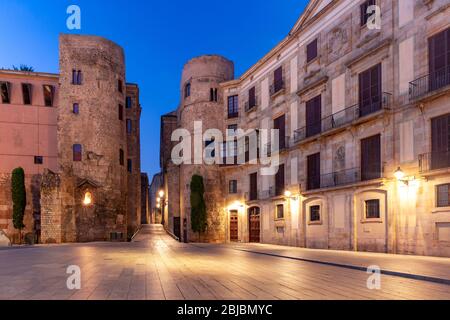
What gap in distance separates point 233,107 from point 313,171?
13.8 metres

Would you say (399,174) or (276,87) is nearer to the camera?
(399,174)

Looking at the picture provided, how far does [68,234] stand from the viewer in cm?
3212

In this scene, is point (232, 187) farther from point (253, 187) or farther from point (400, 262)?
point (400, 262)

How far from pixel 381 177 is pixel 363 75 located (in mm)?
5893

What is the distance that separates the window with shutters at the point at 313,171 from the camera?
25000 millimetres

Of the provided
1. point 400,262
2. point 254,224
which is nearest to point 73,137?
point 254,224

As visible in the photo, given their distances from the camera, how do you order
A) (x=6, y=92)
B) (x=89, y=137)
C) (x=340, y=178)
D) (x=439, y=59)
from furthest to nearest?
(x=6, y=92)
(x=89, y=137)
(x=340, y=178)
(x=439, y=59)

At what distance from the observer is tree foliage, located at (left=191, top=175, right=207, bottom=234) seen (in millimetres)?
35719

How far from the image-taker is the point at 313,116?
25750 millimetres

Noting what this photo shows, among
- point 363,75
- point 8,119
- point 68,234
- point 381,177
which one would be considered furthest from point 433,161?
point 8,119

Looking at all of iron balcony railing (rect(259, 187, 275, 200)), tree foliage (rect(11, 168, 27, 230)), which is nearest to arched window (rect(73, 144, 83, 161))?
tree foliage (rect(11, 168, 27, 230))

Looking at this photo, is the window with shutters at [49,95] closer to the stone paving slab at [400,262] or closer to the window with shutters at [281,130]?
the window with shutters at [281,130]

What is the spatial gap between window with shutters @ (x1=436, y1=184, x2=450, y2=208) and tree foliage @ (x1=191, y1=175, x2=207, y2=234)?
22.2 m

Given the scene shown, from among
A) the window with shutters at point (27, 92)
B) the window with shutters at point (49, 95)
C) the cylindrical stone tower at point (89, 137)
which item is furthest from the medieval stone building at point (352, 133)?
the window with shutters at point (27, 92)
